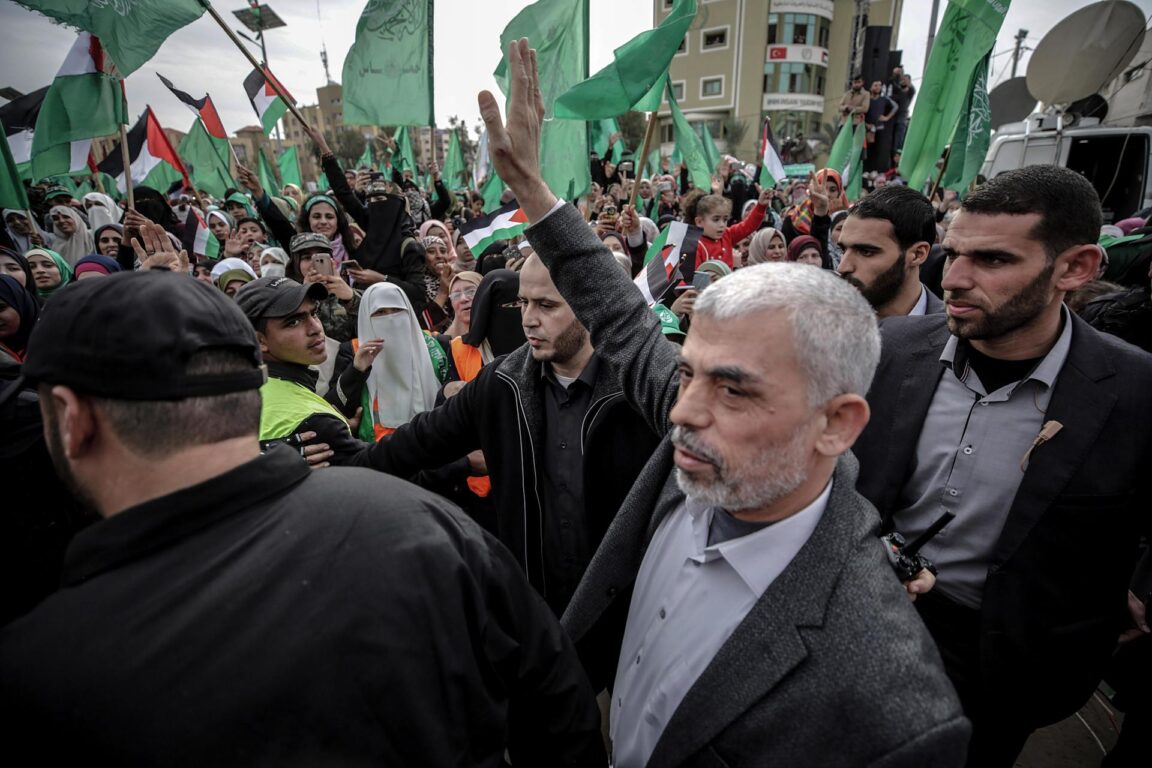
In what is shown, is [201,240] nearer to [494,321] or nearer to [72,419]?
[494,321]

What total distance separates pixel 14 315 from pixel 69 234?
552cm

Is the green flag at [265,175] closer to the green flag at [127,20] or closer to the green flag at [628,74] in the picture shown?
the green flag at [127,20]

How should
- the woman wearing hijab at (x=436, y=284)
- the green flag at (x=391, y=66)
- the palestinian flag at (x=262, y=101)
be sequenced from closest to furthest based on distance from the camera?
the green flag at (x=391, y=66)
the woman wearing hijab at (x=436, y=284)
the palestinian flag at (x=262, y=101)

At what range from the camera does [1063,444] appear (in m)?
1.65

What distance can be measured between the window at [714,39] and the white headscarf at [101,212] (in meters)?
49.3

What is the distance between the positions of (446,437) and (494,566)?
1.29 meters

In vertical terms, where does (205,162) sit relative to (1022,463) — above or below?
above

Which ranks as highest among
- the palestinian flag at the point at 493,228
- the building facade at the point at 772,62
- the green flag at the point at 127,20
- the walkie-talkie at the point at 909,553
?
the building facade at the point at 772,62

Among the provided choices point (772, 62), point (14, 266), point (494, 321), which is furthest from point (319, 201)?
point (772, 62)

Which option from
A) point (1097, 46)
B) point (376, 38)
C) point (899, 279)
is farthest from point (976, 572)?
point (1097, 46)

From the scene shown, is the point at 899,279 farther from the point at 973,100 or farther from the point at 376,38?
the point at 376,38

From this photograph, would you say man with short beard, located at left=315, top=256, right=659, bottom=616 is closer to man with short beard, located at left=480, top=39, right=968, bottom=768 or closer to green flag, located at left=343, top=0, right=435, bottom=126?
man with short beard, located at left=480, top=39, right=968, bottom=768

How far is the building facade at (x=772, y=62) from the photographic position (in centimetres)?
4588

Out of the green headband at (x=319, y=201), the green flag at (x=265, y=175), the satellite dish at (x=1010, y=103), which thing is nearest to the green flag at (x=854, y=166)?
the satellite dish at (x=1010, y=103)
